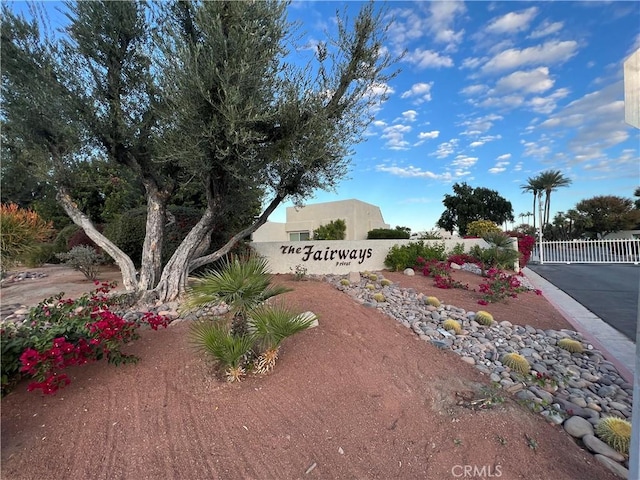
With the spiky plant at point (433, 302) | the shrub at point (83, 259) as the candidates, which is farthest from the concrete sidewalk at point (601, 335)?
the shrub at point (83, 259)

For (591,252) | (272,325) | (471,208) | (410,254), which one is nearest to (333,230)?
(410,254)

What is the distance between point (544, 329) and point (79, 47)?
29.5 ft

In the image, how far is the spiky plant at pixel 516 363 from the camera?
11.8 ft

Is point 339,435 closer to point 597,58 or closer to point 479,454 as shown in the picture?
point 479,454

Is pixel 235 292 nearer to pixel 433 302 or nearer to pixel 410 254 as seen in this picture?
pixel 433 302

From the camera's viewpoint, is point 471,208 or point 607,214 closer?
point 607,214

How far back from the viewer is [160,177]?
21.0ft

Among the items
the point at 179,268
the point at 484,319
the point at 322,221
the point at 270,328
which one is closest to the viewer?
the point at 270,328

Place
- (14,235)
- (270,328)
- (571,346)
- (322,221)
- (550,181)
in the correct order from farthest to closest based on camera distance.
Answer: (550,181), (322,221), (14,235), (571,346), (270,328)

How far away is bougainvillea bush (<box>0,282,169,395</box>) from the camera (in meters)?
2.34

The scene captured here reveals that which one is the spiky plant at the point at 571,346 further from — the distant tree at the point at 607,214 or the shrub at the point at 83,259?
the distant tree at the point at 607,214

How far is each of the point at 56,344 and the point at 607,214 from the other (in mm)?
41737

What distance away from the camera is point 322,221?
23125 millimetres

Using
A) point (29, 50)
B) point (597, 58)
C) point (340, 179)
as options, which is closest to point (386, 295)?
point (340, 179)
